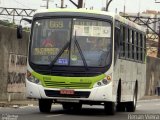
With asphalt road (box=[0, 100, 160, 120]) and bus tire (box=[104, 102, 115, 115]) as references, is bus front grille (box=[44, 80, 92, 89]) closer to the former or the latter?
asphalt road (box=[0, 100, 160, 120])

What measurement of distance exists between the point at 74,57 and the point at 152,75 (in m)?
39.0

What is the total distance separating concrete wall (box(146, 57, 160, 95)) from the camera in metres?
54.9

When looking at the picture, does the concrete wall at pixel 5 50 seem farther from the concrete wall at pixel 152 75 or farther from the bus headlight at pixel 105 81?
the concrete wall at pixel 152 75

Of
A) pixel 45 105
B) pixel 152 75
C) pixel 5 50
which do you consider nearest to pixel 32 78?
pixel 45 105

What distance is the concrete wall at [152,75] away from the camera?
54.9 meters

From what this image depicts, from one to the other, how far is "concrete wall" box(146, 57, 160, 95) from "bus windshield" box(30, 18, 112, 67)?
3539 centimetres

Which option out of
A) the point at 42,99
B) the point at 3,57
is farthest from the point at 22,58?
the point at 42,99

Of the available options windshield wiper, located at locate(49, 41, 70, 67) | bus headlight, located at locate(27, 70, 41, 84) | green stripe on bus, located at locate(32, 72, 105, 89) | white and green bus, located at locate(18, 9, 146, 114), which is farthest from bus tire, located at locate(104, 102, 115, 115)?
bus headlight, located at locate(27, 70, 41, 84)

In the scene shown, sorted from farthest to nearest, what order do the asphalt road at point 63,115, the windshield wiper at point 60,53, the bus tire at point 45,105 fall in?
the bus tire at point 45,105
the windshield wiper at point 60,53
the asphalt road at point 63,115

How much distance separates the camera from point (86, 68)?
18188 mm

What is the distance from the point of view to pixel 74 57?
60.3ft

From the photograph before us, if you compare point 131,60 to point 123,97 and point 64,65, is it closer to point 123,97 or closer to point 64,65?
point 123,97

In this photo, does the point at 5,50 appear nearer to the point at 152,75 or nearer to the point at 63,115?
the point at 63,115

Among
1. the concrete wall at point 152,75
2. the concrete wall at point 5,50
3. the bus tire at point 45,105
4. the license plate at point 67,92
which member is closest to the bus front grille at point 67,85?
the license plate at point 67,92
